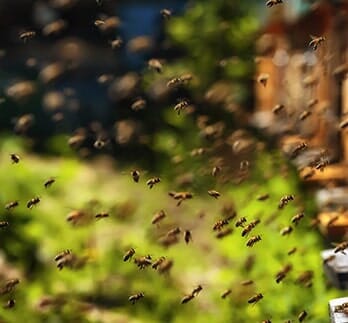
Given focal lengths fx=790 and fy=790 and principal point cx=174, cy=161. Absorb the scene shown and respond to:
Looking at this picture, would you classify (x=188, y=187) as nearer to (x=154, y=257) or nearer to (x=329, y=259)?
(x=154, y=257)

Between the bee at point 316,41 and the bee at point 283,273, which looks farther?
the bee at point 283,273

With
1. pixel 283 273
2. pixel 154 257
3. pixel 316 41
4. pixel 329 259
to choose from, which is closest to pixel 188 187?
pixel 154 257

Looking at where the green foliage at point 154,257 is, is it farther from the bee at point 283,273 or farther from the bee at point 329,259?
the bee at point 329,259

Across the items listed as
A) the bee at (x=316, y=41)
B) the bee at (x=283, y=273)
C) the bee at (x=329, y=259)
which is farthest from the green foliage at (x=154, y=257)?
the bee at (x=316, y=41)

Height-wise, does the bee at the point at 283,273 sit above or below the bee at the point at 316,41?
below

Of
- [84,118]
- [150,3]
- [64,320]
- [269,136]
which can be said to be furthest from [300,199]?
[150,3]

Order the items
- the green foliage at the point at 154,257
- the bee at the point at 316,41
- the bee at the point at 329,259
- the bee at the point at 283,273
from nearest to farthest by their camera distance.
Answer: the bee at the point at 316,41 → the bee at the point at 329,259 → the bee at the point at 283,273 → the green foliage at the point at 154,257
